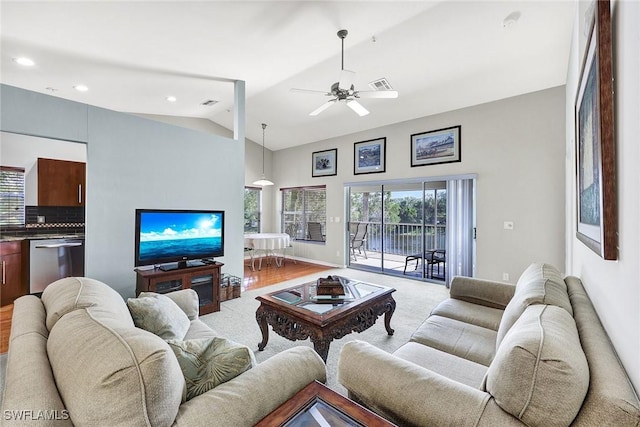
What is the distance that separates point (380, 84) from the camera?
14.0 ft

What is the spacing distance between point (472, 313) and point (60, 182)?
18.6 feet

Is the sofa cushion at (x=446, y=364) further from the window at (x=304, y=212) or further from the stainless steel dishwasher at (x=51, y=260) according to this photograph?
the window at (x=304, y=212)

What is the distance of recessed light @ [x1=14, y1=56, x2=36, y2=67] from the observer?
3113 mm

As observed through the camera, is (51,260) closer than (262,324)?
No

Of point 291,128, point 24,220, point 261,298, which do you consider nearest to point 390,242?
point 291,128

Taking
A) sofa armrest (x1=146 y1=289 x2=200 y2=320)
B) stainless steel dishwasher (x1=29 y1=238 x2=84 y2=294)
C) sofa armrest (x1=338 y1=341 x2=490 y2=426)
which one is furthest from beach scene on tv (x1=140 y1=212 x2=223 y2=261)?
sofa armrest (x1=338 y1=341 x2=490 y2=426)

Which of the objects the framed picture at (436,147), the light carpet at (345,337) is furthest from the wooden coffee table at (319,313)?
the framed picture at (436,147)

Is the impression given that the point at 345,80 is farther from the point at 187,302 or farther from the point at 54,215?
the point at 54,215

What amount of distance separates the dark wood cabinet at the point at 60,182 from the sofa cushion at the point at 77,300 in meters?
3.95

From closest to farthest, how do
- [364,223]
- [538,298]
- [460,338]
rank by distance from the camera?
1. [538,298]
2. [460,338]
3. [364,223]

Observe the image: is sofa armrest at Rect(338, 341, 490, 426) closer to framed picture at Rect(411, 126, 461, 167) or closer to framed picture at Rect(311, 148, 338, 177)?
framed picture at Rect(411, 126, 461, 167)

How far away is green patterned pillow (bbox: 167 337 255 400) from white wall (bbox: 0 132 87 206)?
4.16 metres

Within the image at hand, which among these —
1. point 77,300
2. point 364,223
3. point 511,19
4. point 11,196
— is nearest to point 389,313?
point 77,300

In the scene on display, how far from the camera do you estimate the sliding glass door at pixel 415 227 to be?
15.6ft
